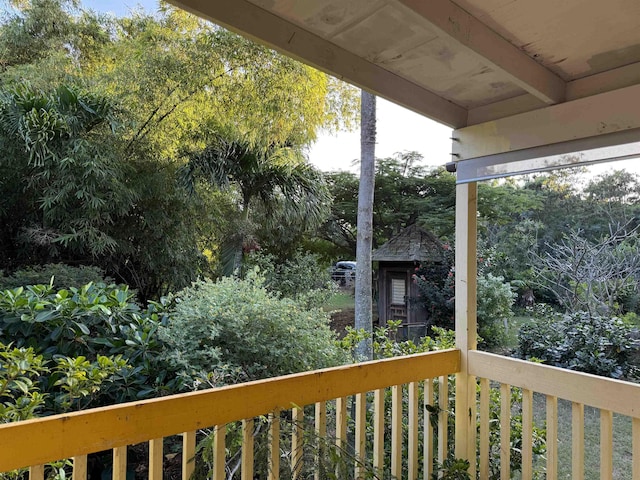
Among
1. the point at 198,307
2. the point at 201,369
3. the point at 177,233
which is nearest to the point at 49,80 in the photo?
the point at 177,233

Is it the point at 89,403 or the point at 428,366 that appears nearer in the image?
the point at 428,366

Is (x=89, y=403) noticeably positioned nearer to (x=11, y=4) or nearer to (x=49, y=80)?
(x=49, y=80)

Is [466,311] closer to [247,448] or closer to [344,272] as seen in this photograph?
[247,448]

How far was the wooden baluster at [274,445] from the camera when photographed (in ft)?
4.16

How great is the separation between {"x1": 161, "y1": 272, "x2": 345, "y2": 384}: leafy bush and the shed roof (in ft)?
9.62

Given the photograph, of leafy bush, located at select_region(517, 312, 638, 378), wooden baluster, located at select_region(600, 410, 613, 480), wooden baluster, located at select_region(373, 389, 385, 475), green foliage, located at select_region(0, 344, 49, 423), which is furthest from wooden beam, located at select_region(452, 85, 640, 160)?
leafy bush, located at select_region(517, 312, 638, 378)

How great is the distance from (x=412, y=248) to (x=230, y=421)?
4.28 m

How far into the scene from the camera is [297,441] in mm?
1313

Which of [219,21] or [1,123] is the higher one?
[1,123]

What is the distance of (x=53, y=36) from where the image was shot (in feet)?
15.1

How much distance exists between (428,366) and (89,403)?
162 cm

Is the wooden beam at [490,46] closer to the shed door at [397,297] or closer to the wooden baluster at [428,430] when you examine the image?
the wooden baluster at [428,430]

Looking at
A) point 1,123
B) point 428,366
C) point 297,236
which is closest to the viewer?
point 428,366

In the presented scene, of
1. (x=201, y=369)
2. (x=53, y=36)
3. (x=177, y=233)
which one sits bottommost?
(x=201, y=369)
